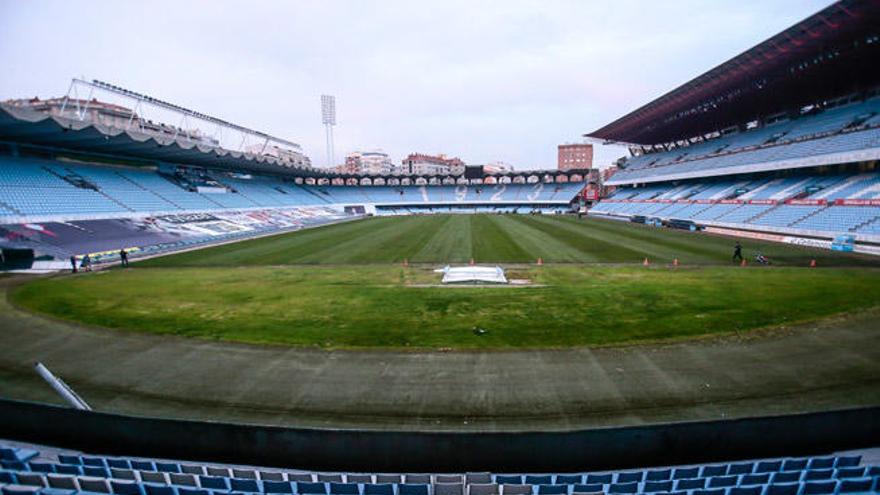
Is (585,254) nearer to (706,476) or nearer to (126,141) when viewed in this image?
(706,476)

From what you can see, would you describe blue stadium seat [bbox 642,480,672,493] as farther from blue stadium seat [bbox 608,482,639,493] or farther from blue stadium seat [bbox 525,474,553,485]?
blue stadium seat [bbox 525,474,553,485]

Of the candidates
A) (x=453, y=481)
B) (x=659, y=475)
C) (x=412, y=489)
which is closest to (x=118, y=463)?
(x=412, y=489)

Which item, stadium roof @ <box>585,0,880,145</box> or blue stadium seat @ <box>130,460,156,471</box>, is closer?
blue stadium seat @ <box>130,460,156,471</box>

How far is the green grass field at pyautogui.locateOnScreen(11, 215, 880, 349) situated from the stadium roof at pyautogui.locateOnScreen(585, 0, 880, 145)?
715 inches

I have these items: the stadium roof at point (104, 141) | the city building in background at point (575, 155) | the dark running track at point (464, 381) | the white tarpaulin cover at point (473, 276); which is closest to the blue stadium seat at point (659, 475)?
the dark running track at point (464, 381)

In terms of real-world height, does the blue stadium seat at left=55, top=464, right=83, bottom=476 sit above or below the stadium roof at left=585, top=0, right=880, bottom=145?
below

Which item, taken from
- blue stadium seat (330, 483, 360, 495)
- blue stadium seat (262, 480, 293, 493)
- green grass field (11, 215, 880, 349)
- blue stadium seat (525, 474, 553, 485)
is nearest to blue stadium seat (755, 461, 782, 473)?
blue stadium seat (525, 474, 553, 485)

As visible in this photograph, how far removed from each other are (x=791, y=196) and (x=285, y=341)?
1927 inches

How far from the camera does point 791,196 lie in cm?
3844

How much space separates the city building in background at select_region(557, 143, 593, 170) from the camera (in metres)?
176

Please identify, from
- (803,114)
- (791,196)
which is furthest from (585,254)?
(803,114)

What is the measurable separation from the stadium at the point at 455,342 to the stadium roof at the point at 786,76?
33 cm

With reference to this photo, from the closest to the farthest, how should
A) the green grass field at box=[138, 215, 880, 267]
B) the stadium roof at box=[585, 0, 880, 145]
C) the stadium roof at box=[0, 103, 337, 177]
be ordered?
the green grass field at box=[138, 215, 880, 267], the stadium roof at box=[0, 103, 337, 177], the stadium roof at box=[585, 0, 880, 145]

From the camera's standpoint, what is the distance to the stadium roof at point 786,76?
2994 centimetres
